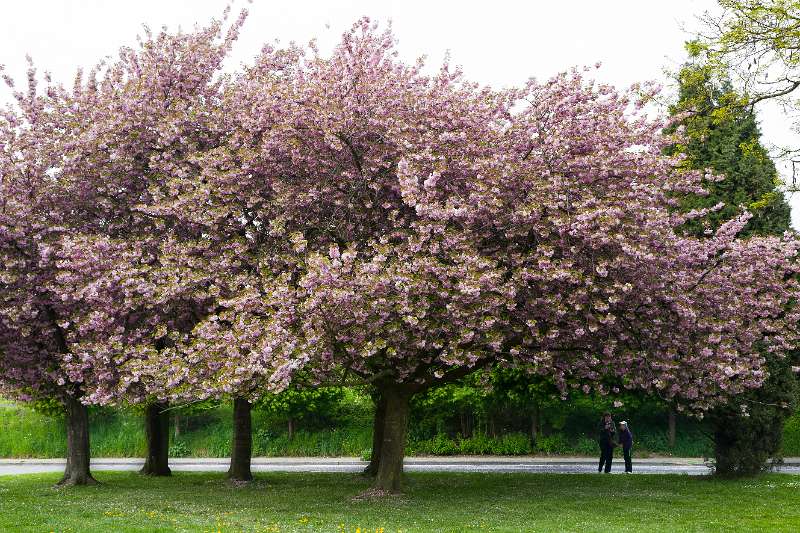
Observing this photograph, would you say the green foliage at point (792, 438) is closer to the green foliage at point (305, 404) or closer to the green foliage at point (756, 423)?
the green foliage at point (756, 423)

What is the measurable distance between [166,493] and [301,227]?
7.13 m

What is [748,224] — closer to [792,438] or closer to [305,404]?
[792,438]

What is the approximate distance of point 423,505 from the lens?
52.1ft

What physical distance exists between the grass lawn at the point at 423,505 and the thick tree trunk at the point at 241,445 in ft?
1.41

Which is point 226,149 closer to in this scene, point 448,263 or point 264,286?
point 264,286

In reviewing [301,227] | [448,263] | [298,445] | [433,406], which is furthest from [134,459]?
[448,263]

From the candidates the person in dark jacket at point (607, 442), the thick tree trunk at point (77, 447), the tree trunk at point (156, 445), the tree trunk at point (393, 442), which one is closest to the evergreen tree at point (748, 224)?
the person in dark jacket at point (607, 442)

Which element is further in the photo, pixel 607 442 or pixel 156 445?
pixel 607 442

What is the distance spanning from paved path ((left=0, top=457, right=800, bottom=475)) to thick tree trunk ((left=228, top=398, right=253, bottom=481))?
18.2 ft

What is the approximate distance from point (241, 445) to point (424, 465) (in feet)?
30.2

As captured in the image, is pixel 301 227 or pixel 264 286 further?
pixel 301 227

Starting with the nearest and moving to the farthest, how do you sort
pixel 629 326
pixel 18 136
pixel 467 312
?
pixel 467 312 < pixel 629 326 < pixel 18 136

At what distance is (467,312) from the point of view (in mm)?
14375

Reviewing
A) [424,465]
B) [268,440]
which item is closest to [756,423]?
[424,465]
